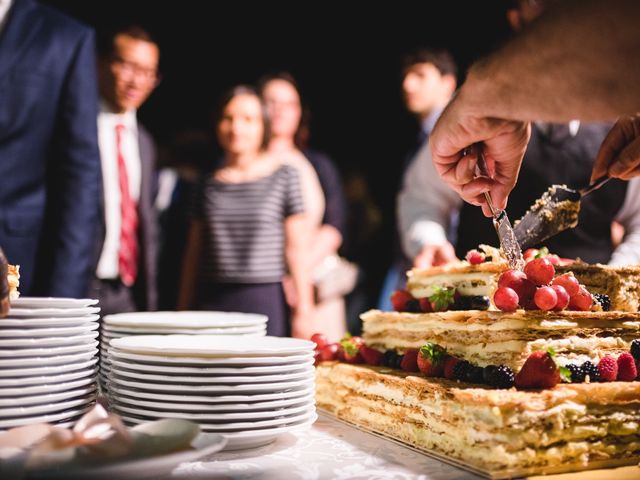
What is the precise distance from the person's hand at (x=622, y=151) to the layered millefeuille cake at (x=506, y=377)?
0.33 m

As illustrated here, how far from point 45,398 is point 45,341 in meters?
0.12

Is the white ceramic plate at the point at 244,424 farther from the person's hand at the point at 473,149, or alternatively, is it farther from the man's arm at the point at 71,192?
A: the man's arm at the point at 71,192

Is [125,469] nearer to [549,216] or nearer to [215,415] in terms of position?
[215,415]

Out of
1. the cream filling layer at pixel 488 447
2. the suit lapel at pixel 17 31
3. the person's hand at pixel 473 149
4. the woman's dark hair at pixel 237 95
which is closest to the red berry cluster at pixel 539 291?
the person's hand at pixel 473 149

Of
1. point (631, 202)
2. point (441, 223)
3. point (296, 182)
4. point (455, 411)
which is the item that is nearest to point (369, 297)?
point (296, 182)

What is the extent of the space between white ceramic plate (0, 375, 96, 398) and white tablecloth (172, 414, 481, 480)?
0.31 m

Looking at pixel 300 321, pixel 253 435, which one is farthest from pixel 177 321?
pixel 300 321

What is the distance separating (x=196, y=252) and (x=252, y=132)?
3.12 ft

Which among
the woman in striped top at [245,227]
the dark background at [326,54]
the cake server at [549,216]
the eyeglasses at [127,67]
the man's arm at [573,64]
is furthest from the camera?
the dark background at [326,54]

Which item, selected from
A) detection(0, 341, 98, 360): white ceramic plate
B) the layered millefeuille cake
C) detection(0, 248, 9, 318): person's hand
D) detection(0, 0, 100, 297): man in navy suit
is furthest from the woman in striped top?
detection(0, 248, 9, 318): person's hand

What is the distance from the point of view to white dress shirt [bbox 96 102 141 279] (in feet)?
12.4

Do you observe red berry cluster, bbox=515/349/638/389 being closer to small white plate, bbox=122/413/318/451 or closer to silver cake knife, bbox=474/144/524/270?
silver cake knife, bbox=474/144/524/270

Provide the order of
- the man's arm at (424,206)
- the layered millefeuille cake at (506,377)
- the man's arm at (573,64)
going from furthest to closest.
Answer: the man's arm at (424,206)
the layered millefeuille cake at (506,377)
the man's arm at (573,64)

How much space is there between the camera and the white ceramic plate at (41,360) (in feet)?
4.21
